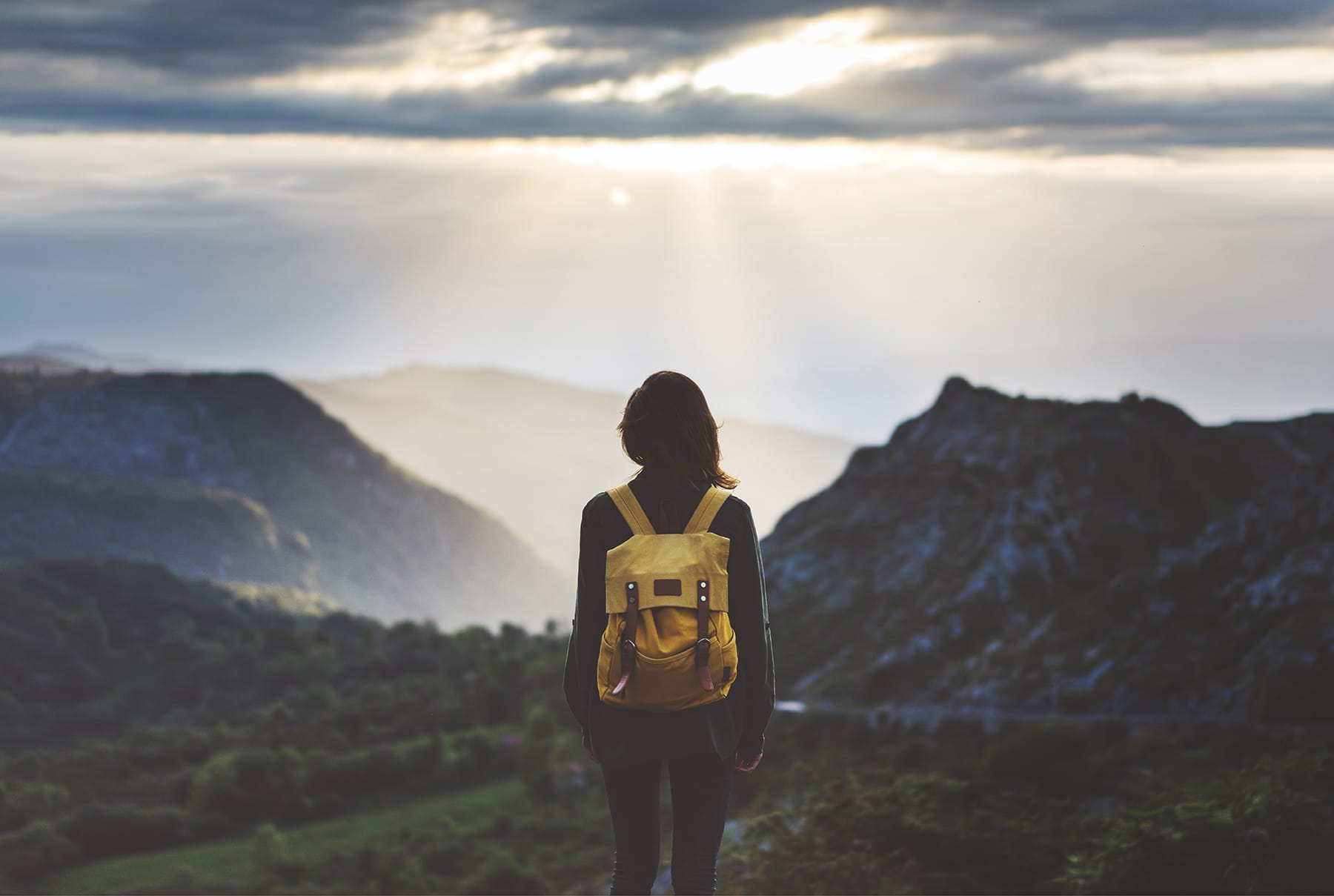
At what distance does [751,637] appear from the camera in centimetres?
691

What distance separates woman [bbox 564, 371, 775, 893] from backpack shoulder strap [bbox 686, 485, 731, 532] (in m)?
0.03

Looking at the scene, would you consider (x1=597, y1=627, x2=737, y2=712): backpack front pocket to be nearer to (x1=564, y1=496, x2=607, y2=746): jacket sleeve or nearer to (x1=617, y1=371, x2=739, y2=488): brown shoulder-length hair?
(x1=564, y1=496, x2=607, y2=746): jacket sleeve

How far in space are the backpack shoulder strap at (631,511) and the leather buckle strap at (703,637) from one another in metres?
0.40

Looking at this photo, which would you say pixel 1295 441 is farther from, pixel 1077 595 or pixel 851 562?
pixel 851 562

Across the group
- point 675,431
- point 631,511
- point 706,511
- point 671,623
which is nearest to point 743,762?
point 671,623

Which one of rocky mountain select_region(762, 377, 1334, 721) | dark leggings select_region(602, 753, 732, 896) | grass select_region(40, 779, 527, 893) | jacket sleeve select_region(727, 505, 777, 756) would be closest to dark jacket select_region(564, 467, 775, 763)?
jacket sleeve select_region(727, 505, 777, 756)

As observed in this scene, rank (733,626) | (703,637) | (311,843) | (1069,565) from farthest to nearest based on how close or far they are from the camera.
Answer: (311,843) < (1069,565) < (733,626) < (703,637)

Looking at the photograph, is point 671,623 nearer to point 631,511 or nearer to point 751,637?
point 751,637

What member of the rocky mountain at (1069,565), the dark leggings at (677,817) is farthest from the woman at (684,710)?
the rocky mountain at (1069,565)

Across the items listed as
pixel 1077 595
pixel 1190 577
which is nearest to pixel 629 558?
pixel 1190 577

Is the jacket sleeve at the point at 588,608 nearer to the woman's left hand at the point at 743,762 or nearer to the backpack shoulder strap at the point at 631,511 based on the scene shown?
the backpack shoulder strap at the point at 631,511

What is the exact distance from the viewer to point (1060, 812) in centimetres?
Result: 1655

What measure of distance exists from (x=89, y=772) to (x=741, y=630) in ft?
346

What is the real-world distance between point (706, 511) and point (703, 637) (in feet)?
2.08
